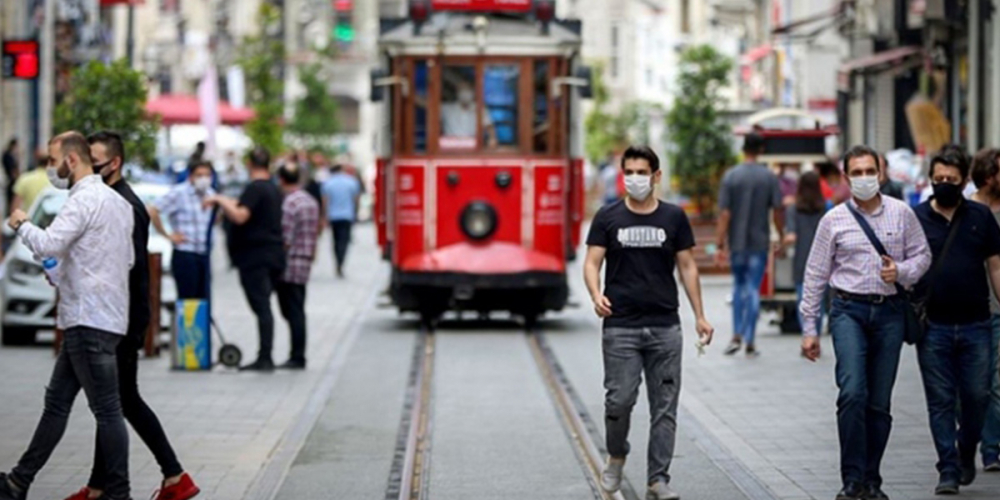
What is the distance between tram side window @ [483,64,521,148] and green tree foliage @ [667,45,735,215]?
45.7 feet

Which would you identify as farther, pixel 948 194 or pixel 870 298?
pixel 948 194

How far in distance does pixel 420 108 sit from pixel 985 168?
11696 millimetres

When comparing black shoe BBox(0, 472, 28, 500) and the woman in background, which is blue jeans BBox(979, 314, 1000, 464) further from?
the woman in background

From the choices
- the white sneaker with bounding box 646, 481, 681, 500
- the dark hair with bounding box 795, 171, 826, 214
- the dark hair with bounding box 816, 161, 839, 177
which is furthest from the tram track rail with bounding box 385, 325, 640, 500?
the dark hair with bounding box 816, 161, 839, 177

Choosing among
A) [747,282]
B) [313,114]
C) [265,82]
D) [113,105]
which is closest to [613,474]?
[747,282]

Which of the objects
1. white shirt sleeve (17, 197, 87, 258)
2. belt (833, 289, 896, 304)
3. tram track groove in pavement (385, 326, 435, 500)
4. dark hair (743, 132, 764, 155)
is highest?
dark hair (743, 132, 764, 155)

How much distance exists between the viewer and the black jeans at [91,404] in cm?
1026

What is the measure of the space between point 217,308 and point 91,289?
1630 centimetres

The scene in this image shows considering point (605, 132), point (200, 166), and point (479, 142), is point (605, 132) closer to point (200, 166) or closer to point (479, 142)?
point (479, 142)

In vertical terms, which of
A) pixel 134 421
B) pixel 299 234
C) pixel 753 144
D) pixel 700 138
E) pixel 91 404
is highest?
pixel 700 138

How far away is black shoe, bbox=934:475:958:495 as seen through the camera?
11164 mm

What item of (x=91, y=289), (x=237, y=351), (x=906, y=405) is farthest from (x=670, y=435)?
(x=237, y=351)

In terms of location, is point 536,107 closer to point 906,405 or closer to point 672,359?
point 906,405

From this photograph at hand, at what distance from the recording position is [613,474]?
36.7 feet
